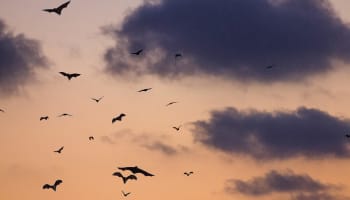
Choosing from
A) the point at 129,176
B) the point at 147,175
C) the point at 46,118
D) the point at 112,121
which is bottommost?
the point at 147,175

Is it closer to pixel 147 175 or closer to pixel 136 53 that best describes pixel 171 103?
pixel 136 53

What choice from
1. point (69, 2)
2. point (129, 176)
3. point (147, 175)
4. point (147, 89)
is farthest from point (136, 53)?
point (147, 175)

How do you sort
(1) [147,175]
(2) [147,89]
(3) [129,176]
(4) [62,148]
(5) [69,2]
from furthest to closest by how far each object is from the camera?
(4) [62,148] < (2) [147,89] < (3) [129,176] < (5) [69,2] < (1) [147,175]

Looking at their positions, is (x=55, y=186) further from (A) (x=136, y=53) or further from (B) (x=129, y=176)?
(A) (x=136, y=53)

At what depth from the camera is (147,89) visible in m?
88.1

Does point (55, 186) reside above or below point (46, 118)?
below

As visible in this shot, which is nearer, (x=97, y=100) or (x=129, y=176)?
(x=129, y=176)

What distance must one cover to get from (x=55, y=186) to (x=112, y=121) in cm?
1073

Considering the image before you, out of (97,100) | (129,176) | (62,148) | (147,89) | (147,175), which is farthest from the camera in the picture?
(62,148)

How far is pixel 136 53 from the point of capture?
3647 inches

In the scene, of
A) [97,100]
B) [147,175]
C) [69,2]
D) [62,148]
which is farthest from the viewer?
[62,148]

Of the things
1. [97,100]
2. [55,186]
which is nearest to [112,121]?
[97,100]

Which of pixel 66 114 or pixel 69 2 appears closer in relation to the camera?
pixel 69 2

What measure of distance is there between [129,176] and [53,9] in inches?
823
